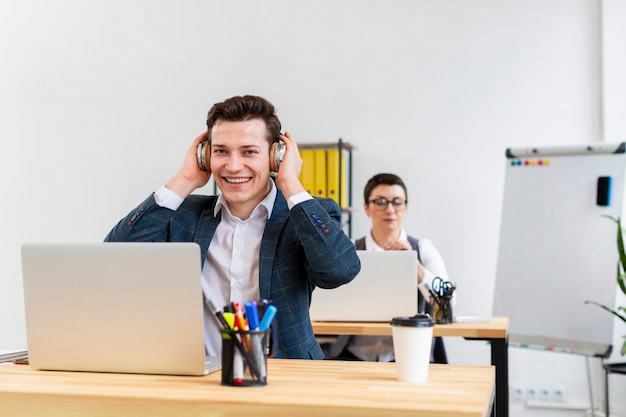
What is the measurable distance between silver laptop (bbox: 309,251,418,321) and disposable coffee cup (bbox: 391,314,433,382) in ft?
4.50

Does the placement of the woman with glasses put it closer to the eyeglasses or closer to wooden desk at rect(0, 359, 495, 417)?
the eyeglasses

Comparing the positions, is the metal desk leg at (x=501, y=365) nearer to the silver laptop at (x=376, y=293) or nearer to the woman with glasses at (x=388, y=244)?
the silver laptop at (x=376, y=293)

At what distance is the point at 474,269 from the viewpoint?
482 cm

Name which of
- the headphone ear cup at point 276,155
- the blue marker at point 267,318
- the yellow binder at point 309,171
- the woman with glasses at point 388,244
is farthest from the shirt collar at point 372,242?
the blue marker at point 267,318

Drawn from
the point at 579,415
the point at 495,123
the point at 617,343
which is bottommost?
the point at 579,415

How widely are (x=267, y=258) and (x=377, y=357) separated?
1.60m

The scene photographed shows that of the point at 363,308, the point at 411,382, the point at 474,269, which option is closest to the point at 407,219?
the point at 474,269

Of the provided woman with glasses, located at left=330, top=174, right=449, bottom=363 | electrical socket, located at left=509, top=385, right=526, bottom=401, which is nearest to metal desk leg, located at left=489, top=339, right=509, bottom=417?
woman with glasses, located at left=330, top=174, right=449, bottom=363

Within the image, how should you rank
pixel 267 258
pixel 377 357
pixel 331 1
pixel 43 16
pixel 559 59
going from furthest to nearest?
pixel 43 16 → pixel 331 1 → pixel 559 59 → pixel 377 357 → pixel 267 258

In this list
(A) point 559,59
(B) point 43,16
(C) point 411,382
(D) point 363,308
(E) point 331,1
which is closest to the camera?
(C) point 411,382

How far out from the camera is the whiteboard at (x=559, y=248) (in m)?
4.22

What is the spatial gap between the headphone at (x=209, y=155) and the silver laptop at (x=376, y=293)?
84cm

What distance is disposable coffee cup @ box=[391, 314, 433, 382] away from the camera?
4.58ft

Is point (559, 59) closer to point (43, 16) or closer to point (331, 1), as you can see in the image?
point (331, 1)
